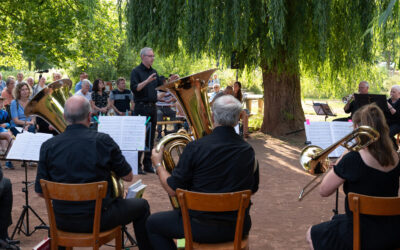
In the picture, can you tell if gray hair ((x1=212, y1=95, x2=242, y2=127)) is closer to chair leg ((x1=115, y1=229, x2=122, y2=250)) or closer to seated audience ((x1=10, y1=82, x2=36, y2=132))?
chair leg ((x1=115, y1=229, x2=122, y2=250))

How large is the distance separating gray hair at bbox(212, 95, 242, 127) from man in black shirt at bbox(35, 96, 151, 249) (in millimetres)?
838

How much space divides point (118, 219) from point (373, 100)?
5.90m

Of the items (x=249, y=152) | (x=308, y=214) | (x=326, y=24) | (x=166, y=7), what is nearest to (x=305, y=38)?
(x=326, y=24)

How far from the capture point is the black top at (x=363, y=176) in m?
3.17

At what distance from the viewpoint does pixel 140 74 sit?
7363 mm

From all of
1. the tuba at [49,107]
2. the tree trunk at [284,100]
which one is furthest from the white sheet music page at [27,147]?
the tree trunk at [284,100]

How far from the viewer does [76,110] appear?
362cm

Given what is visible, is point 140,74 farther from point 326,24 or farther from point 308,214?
point 326,24

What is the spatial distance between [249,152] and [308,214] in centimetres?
282

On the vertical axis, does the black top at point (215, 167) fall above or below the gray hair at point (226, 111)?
below

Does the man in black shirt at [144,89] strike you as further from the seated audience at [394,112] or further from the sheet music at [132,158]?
the seated audience at [394,112]

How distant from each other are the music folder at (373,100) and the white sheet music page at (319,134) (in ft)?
12.3

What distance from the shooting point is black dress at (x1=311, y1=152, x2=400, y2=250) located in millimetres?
3145

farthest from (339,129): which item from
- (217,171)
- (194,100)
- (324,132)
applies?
(217,171)
